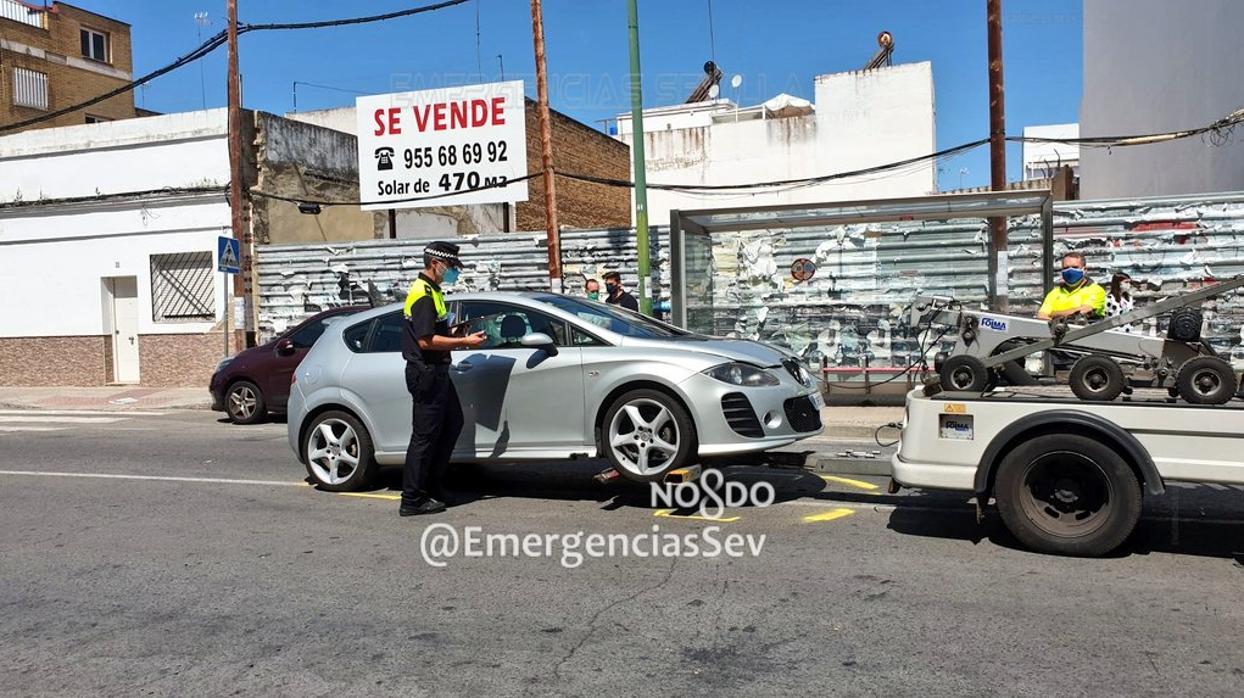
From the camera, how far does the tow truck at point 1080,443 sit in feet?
16.6

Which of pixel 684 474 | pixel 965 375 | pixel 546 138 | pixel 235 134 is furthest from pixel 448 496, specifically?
pixel 235 134

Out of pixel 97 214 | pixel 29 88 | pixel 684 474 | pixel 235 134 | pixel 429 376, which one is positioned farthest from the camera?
pixel 29 88

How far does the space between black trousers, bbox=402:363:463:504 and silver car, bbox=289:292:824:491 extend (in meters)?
0.30

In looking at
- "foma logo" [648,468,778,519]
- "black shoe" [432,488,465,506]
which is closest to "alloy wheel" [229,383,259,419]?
"black shoe" [432,488,465,506]

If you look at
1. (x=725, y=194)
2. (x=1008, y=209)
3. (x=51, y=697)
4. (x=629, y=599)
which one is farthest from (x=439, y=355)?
(x=725, y=194)

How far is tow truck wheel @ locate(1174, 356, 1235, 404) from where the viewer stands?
5.23m

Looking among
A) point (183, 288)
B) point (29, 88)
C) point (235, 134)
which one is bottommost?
point (183, 288)

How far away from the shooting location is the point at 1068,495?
5387mm

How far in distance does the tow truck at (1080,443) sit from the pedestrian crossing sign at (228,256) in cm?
1358

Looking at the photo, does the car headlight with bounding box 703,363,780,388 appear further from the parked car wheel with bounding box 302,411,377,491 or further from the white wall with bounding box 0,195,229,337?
the white wall with bounding box 0,195,229,337

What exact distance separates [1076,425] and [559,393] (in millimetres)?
3354

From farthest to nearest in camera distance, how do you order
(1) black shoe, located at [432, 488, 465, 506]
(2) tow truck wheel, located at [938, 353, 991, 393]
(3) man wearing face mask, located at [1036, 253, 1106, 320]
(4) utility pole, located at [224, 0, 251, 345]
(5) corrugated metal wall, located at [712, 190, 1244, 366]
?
(4) utility pole, located at [224, 0, 251, 345] → (5) corrugated metal wall, located at [712, 190, 1244, 366] → (3) man wearing face mask, located at [1036, 253, 1106, 320] → (1) black shoe, located at [432, 488, 465, 506] → (2) tow truck wheel, located at [938, 353, 991, 393]

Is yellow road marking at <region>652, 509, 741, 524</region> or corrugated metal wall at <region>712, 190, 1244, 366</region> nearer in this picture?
yellow road marking at <region>652, 509, 741, 524</region>

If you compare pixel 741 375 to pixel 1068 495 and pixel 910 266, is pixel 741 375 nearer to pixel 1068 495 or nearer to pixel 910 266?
pixel 1068 495
